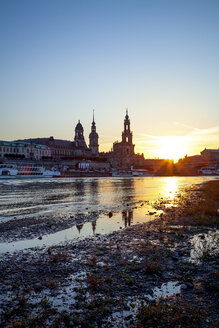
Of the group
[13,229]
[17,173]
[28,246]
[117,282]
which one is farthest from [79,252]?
[17,173]

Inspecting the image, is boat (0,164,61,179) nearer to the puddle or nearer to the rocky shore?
the puddle

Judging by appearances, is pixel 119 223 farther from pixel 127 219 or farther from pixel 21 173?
pixel 21 173

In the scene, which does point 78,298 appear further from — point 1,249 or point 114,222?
point 114,222

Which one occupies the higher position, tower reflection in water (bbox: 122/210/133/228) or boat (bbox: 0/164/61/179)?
boat (bbox: 0/164/61/179)

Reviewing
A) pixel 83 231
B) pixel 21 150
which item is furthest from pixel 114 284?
pixel 21 150

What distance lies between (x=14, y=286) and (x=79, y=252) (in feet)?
13.3

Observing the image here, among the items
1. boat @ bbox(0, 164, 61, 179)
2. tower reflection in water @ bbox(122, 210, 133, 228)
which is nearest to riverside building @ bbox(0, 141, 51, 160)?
boat @ bbox(0, 164, 61, 179)

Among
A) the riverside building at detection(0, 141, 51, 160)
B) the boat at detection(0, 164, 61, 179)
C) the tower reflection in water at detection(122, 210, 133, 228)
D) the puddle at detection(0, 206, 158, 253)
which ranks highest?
the riverside building at detection(0, 141, 51, 160)

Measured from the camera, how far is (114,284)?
8.95m

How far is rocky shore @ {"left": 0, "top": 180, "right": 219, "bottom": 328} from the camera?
7.01 m

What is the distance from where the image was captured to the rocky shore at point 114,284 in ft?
23.0

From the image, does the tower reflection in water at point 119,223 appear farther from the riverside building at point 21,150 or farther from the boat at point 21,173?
the riverside building at point 21,150

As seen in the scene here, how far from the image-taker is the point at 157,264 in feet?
33.9

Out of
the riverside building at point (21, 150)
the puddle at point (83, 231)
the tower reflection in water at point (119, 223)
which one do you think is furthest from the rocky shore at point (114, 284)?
the riverside building at point (21, 150)
